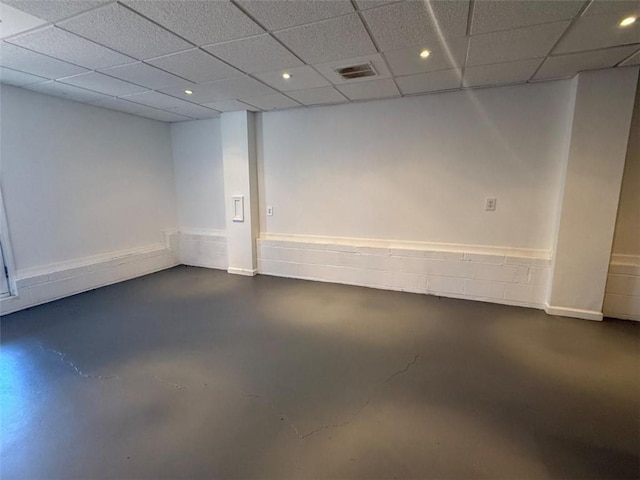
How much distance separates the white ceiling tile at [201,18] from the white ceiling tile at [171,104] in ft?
5.91

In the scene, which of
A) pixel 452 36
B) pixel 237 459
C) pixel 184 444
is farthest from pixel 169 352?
pixel 452 36

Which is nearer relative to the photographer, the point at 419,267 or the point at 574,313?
the point at 574,313

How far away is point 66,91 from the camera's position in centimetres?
366

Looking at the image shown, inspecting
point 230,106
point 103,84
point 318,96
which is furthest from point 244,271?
point 103,84

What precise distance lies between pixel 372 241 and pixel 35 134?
14.5 feet

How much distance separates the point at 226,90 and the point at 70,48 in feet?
4.80

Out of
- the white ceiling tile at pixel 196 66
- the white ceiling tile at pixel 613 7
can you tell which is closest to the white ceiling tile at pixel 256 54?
the white ceiling tile at pixel 196 66

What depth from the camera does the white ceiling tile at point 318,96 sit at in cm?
365

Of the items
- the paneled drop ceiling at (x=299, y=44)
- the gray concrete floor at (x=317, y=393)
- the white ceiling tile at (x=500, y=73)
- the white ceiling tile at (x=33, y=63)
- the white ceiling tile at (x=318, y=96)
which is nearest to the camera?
the gray concrete floor at (x=317, y=393)

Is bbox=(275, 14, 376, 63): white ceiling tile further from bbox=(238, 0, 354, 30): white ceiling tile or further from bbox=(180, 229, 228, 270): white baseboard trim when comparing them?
bbox=(180, 229, 228, 270): white baseboard trim

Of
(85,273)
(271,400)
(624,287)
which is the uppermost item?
(624,287)

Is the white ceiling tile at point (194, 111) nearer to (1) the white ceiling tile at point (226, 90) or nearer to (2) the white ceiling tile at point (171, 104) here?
(2) the white ceiling tile at point (171, 104)

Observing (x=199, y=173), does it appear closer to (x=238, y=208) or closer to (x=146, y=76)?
(x=238, y=208)

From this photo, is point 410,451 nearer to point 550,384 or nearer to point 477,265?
point 550,384
